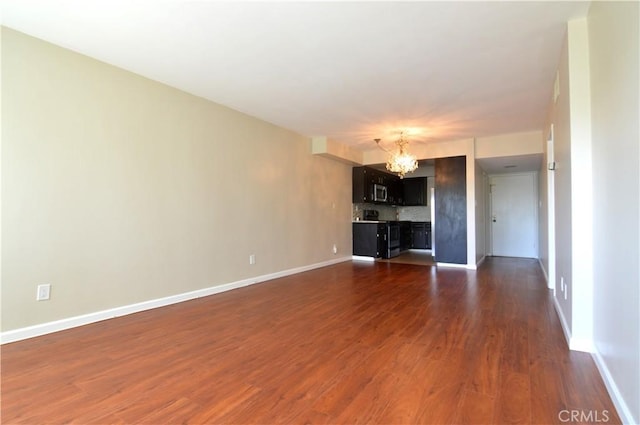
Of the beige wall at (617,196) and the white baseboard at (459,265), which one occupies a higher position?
the beige wall at (617,196)

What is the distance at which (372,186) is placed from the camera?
7492 mm

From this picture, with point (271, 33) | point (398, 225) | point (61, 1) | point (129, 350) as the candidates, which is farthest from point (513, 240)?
point (61, 1)

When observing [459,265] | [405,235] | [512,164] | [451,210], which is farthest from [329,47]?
[405,235]

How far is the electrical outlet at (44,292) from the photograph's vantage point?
2.63 m

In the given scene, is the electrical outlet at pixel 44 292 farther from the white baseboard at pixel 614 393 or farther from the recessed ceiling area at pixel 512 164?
the recessed ceiling area at pixel 512 164

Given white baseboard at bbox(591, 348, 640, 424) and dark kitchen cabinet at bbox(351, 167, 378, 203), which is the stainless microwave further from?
white baseboard at bbox(591, 348, 640, 424)

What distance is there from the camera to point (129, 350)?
7.70 ft

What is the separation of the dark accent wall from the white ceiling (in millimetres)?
1958

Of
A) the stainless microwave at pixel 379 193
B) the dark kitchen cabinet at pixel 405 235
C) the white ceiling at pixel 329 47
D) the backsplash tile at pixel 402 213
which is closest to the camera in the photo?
the white ceiling at pixel 329 47

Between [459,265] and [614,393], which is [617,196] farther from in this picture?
[459,265]

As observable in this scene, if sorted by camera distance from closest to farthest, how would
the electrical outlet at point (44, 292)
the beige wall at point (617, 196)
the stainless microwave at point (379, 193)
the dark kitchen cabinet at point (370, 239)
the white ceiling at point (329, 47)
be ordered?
the beige wall at point (617, 196) → the white ceiling at point (329, 47) → the electrical outlet at point (44, 292) → the dark kitchen cabinet at point (370, 239) → the stainless microwave at point (379, 193)

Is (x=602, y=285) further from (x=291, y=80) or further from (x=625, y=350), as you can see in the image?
(x=291, y=80)

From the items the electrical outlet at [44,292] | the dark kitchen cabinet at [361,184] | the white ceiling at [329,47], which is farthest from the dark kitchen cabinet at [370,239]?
the electrical outlet at [44,292]

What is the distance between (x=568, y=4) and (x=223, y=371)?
3.35 m
